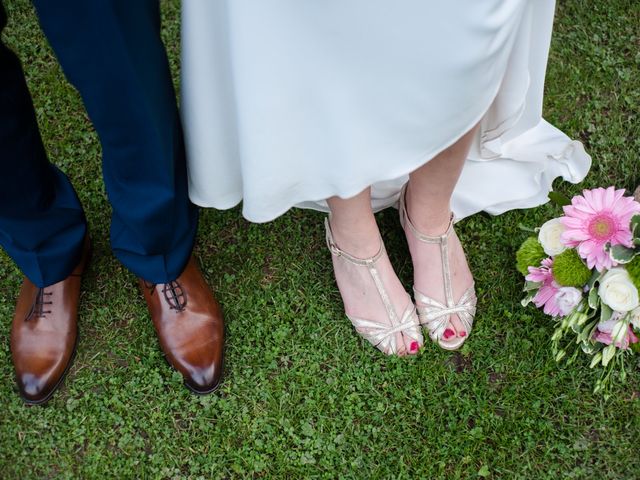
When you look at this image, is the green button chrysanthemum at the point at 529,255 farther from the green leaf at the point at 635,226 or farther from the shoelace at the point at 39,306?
the shoelace at the point at 39,306

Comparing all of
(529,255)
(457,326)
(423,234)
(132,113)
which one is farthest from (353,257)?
(132,113)

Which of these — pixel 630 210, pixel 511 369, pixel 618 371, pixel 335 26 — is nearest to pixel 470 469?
pixel 511 369

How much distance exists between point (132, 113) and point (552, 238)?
3.99 feet

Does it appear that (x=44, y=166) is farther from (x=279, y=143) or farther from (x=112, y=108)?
(x=279, y=143)

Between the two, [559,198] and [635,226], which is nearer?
[635,226]

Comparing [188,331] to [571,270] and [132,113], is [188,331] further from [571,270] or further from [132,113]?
[571,270]

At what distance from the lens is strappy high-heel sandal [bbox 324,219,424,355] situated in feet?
6.58

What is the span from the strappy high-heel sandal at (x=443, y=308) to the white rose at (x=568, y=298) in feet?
0.88

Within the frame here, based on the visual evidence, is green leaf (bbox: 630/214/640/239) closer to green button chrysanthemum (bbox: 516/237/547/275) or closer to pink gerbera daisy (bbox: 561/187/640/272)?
pink gerbera daisy (bbox: 561/187/640/272)

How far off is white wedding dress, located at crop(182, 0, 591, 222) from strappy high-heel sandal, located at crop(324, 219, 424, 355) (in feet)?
1.35

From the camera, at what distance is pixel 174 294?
199 centimetres

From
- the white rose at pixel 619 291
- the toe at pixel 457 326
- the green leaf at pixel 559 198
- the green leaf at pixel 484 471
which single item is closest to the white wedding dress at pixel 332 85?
the green leaf at pixel 559 198

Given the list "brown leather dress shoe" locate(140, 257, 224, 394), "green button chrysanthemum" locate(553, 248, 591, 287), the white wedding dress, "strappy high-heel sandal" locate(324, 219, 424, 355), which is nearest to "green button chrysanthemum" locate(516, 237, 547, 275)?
"green button chrysanthemum" locate(553, 248, 591, 287)

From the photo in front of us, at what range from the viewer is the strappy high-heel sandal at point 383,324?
6.58 feet
